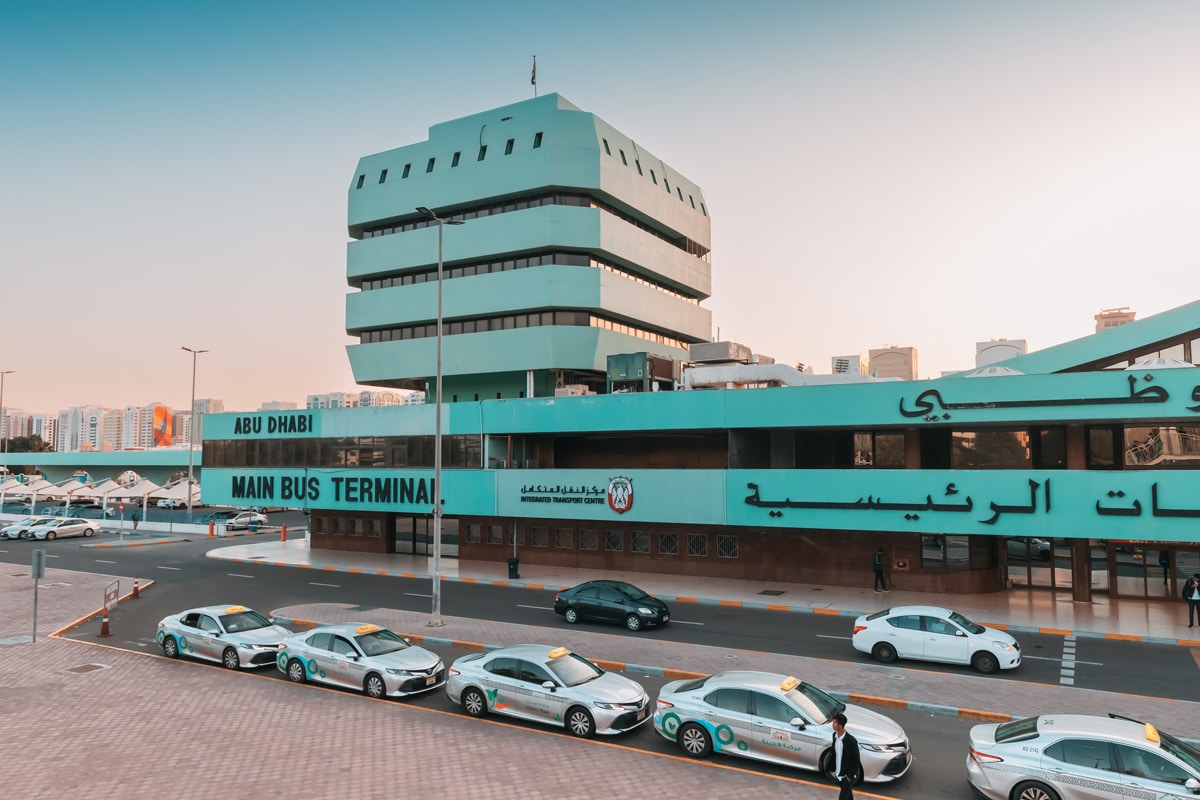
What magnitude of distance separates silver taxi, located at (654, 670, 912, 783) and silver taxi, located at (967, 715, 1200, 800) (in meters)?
1.30

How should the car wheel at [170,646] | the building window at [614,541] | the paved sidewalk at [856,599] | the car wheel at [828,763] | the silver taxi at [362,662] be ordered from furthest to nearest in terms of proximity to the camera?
the building window at [614,541]
the paved sidewalk at [856,599]
the car wheel at [170,646]
the silver taxi at [362,662]
the car wheel at [828,763]

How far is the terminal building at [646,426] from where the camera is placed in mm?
26312

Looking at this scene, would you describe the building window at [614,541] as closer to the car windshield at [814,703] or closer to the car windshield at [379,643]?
the car windshield at [379,643]

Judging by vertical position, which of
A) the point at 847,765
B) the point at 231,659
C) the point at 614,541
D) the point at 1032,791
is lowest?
the point at 231,659

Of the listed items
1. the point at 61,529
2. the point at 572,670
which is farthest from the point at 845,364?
the point at 61,529

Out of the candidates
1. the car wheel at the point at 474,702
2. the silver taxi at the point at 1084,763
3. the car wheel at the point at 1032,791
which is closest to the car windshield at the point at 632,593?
the car wheel at the point at 474,702

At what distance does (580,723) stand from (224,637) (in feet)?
34.5

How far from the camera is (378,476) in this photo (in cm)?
3916

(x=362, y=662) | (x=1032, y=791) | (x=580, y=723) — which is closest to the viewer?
(x=1032, y=791)

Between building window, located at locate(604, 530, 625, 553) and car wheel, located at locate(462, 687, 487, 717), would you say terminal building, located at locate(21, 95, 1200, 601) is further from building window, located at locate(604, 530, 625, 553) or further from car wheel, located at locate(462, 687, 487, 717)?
car wheel, located at locate(462, 687, 487, 717)

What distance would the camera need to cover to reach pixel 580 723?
547 inches

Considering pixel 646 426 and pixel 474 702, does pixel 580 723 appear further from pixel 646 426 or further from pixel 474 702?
pixel 646 426

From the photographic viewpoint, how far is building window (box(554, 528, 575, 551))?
123 feet

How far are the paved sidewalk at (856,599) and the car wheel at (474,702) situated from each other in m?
14.3
